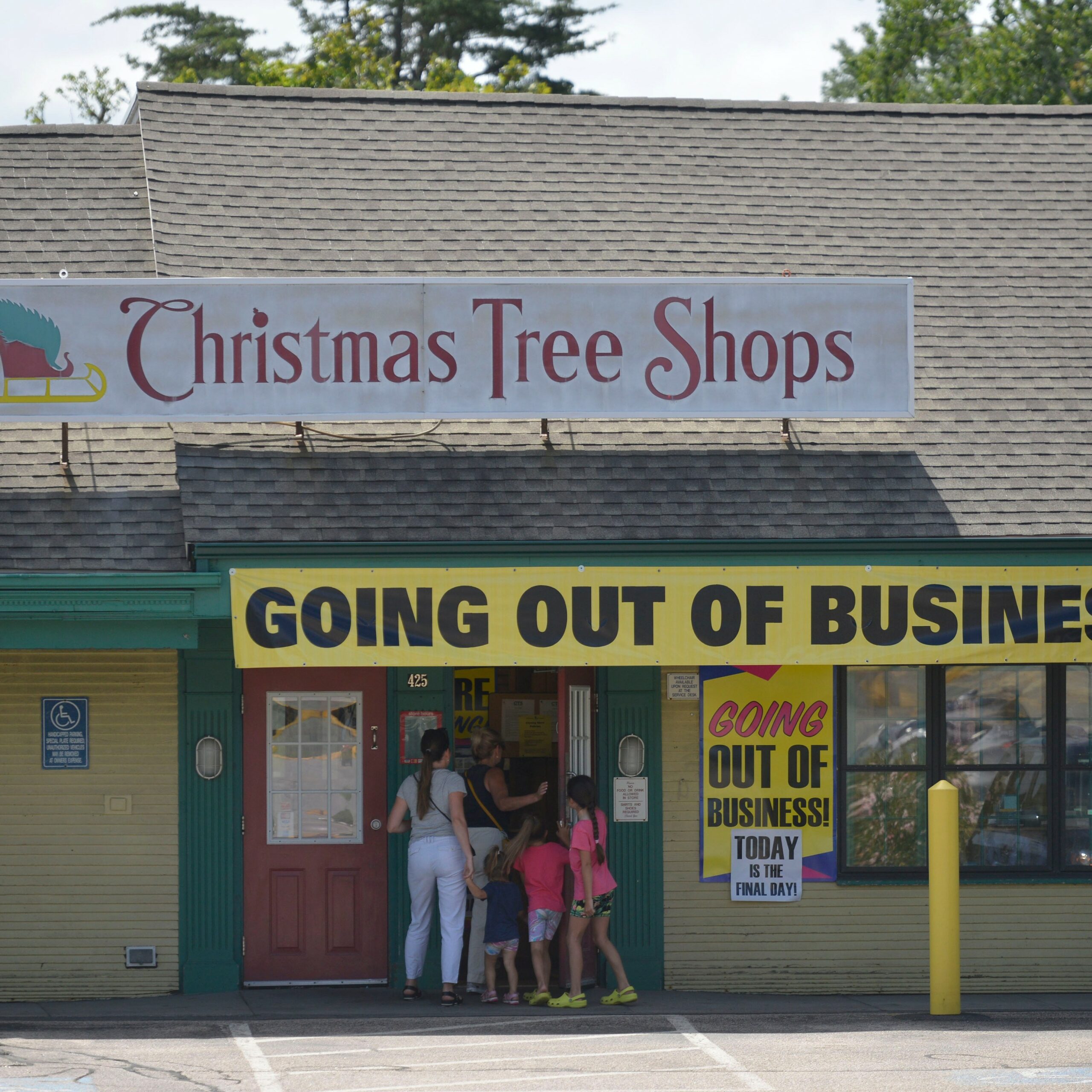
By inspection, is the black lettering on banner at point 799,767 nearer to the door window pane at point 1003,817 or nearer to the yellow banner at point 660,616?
the yellow banner at point 660,616

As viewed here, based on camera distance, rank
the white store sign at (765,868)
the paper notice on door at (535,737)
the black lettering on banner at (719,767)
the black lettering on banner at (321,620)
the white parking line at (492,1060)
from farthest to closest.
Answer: the paper notice on door at (535,737) < the black lettering on banner at (719,767) < the white store sign at (765,868) < the black lettering on banner at (321,620) < the white parking line at (492,1060)

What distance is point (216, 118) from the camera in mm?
13242

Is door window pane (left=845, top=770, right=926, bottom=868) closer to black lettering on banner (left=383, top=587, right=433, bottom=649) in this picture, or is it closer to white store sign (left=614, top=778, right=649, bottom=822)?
white store sign (left=614, top=778, right=649, bottom=822)

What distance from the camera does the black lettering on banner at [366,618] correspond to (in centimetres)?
988

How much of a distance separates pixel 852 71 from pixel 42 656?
1210 inches

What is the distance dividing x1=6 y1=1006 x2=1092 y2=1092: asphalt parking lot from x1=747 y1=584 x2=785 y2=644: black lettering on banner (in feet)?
8.25

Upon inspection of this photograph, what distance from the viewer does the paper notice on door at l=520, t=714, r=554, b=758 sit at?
40.0 feet

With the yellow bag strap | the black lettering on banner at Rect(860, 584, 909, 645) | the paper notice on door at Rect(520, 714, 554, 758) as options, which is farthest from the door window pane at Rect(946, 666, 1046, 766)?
the yellow bag strap

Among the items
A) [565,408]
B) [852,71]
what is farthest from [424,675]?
[852,71]

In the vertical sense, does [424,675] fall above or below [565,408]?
below

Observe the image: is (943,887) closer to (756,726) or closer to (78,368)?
(756,726)

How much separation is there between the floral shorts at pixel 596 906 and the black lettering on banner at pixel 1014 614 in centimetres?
317

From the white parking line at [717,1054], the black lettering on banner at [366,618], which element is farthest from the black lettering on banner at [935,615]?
the black lettering on banner at [366,618]

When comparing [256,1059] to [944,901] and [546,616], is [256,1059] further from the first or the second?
[944,901]
